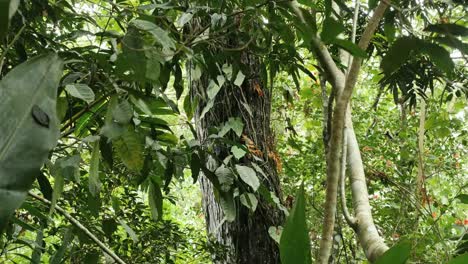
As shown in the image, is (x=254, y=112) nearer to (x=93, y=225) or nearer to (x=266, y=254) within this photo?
(x=266, y=254)

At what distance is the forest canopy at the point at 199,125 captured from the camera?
1.43 feet

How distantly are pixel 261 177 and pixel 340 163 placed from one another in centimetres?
51

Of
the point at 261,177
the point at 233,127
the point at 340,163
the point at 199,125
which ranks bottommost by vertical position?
the point at 340,163

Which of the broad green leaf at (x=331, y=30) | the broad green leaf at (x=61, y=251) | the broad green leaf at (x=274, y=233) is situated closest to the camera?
the broad green leaf at (x=331, y=30)

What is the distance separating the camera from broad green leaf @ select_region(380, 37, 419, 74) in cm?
60

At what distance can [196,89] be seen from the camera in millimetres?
1792

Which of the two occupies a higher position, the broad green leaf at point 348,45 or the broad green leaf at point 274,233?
the broad green leaf at point 274,233

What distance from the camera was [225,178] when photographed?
1.11 metres

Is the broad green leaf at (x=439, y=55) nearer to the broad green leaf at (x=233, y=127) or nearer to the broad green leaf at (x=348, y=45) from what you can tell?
the broad green leaf at (x=348, y=45)

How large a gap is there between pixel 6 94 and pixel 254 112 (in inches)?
57.1

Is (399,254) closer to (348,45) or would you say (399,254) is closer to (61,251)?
(348,45)

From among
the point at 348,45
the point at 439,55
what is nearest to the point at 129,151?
the point at 348,45

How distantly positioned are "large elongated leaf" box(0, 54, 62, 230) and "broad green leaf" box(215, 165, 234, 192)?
2.23 ft

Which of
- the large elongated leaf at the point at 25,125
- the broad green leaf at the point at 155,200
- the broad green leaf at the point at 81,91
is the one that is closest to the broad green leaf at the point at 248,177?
the broad green leaf at the point at 155,200
